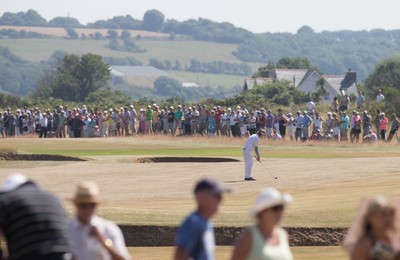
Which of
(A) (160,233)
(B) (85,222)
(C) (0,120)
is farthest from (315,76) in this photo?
(B) (85,222)

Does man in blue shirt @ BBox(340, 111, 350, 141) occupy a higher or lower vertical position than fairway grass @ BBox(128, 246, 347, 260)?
lower

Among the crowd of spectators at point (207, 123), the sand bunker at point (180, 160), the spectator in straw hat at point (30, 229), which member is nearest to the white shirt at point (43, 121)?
the crowd of spectators at point (207, 123)

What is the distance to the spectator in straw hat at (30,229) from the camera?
10.9 meters

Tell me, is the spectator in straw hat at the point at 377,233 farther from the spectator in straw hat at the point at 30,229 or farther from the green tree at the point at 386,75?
the green tree at the point at 386,75

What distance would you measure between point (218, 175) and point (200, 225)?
995 inches

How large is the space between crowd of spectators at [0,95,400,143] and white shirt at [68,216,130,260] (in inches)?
1472

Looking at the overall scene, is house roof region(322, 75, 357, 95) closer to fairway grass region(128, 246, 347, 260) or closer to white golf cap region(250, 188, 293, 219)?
fairway grass region(128, 246, 347, 260)

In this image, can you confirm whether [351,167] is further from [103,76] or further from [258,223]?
[103,76]

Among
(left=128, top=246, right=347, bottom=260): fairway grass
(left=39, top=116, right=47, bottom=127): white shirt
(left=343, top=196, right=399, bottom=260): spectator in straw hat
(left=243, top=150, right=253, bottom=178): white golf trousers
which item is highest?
(left=343, top=196, right=399, bottom=260): spectator in straw hat

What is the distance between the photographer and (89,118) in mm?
59781

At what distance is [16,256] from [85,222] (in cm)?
64

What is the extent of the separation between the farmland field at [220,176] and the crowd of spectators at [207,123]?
163cm

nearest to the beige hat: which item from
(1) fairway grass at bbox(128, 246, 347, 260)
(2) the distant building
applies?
(1) fairway grass at bbox(128, 246, 347, 260)

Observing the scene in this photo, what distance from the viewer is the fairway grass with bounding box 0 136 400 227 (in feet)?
82.9
